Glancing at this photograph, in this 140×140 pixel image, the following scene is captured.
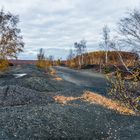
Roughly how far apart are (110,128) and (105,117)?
1.49 m

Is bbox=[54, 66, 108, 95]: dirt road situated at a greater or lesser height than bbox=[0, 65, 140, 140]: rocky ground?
lesser

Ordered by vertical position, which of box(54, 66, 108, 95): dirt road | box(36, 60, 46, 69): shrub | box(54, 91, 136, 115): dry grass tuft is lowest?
box(54, 66, 108, 95): dirt road

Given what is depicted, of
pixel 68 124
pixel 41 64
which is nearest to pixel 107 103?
pixel 68 124

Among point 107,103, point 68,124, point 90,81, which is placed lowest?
point 90,81

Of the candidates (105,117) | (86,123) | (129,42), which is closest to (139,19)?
(129,42)

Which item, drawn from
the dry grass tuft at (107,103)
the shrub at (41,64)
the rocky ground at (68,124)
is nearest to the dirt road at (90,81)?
the dry grass tuft at (107,103)

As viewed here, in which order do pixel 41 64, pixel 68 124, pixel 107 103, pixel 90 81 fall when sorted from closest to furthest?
1. pixel 68 124
2. pixel 107 103
3. pixel 90 81
4. pixel 41 64

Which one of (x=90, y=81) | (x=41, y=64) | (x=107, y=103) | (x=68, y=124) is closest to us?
(x=68, y=124)

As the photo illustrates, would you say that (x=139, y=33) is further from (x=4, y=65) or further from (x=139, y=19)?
(x=4, y=65)

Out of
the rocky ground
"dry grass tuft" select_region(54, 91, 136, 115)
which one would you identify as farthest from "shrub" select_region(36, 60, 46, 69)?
the rocky ground

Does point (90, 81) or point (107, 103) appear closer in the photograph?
point (107, 103)

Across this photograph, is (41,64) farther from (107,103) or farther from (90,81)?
(107,103)

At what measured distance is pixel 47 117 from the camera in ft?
42.4

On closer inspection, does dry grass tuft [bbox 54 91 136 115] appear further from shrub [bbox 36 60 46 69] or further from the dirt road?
shrub [bbox 36 60 46 69]
